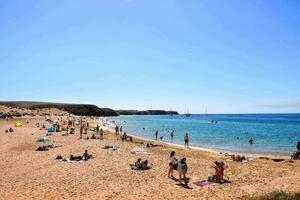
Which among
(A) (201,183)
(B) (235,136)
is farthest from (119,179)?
(B) (235,136)

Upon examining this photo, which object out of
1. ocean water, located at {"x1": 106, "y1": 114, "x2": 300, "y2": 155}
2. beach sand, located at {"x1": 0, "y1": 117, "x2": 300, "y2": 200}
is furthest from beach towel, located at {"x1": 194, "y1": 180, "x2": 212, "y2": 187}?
ocean water, located at {"x1": 106, "y1": 114, "x2": 300, "y2": 155}

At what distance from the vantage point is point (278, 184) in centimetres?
1819

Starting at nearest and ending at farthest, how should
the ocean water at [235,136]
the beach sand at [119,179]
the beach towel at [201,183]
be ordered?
1. the beach sand at [119,179]
2. the beach towel at [201,183]
3. the ocean water at [235,136]

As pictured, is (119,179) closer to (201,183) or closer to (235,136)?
(201,183)

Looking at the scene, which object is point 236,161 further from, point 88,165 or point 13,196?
point 13,196

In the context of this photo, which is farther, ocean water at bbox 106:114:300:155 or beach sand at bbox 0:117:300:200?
ocean water at bbox 106:114:300:155

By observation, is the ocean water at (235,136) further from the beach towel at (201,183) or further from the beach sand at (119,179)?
the beach towel at (201,183)

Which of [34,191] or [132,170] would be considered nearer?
[34,191]

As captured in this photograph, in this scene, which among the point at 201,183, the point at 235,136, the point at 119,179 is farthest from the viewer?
the point at 235,136

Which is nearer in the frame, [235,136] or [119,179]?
[119,179]

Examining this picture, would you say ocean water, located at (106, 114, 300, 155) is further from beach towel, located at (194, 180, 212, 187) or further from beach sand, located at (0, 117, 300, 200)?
beach towel, located at (194, 180, 212, 187)

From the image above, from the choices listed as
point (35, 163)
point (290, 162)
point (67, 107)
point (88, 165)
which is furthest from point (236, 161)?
point (67, 107)

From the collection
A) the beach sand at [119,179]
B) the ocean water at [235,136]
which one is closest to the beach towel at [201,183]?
the beach sand at [119,179]

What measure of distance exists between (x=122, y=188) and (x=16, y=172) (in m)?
7.45
